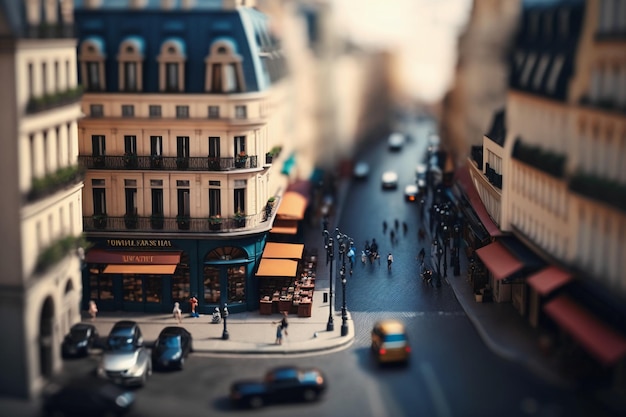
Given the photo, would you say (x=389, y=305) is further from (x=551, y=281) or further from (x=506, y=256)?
(x=551, y=281)

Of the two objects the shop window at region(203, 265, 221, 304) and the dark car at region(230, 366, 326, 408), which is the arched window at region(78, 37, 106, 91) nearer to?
the shop window at region(203, 265, 221, 304)

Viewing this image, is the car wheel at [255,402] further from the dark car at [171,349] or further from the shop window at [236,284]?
the shop window at [236,284]

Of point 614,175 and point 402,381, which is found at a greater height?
point 614,175

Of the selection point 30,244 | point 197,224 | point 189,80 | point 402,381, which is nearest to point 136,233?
point 197,224

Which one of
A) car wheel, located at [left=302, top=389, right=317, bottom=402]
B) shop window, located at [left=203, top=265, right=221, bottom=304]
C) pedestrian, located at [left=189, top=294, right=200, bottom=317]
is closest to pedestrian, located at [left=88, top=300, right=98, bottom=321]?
pedestrian, located at [left=189, top=294, right=200, bottom=317]

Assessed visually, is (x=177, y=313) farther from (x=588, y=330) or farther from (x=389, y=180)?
(x=389, y=180)

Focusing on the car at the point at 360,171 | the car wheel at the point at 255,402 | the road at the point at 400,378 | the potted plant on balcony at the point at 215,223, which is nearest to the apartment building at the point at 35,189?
the road at the point at 400,378

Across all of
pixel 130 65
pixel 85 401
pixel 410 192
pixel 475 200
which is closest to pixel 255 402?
pixel 85 401
